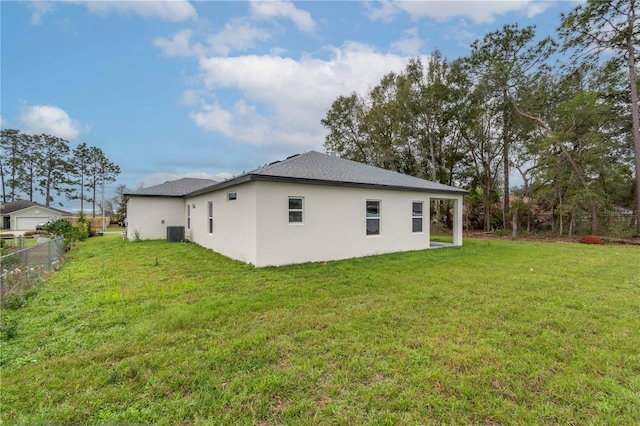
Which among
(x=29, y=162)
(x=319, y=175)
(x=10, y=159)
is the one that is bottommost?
(x=319, y=175)

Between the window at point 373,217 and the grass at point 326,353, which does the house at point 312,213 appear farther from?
the grass at point 326,353

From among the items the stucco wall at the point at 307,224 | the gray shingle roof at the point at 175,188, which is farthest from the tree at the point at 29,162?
the stucco wall at the point at 307,224

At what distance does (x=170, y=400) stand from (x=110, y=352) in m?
1.28

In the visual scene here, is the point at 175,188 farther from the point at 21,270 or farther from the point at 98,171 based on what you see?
the point at 98,171

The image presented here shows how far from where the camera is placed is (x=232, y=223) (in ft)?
29.0

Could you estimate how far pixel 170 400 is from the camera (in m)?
2.23

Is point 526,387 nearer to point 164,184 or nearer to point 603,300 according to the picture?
point 603,300

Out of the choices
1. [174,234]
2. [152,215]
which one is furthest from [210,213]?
[152,215]

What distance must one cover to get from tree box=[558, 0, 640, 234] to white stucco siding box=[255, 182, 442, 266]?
14.0 meters

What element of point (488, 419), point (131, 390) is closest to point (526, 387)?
point (488, 419)

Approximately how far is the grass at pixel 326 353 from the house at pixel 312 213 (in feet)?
7.23

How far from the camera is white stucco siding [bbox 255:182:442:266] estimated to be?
7508 mm

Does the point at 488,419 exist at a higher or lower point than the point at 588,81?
lower

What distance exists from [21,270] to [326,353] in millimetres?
7128
